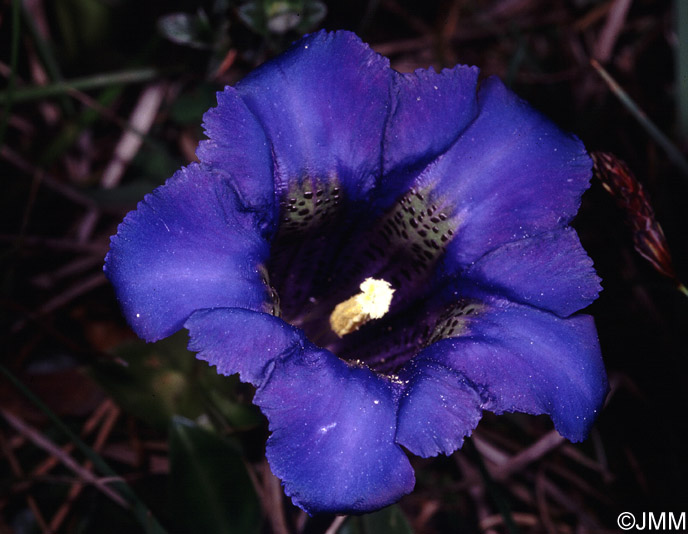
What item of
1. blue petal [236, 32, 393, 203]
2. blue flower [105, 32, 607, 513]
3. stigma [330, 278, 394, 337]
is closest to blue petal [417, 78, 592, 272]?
blue flower [105, 32, 607, 513]

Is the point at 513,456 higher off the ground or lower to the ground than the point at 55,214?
lower

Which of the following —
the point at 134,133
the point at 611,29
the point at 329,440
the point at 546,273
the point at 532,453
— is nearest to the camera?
the point at 329,440

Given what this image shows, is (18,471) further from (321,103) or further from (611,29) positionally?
(611,29)

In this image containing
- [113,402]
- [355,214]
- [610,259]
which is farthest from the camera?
[610,259]

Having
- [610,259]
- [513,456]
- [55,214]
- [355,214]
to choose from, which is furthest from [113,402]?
[610,259]

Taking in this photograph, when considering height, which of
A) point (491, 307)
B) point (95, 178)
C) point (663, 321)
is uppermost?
point (491, 307)

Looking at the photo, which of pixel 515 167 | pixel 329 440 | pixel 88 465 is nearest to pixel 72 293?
pixel 88 465

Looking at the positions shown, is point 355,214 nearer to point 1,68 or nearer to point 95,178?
point 95,178

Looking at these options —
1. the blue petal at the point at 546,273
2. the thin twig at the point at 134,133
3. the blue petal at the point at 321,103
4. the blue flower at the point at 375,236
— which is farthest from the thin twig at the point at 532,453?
the thin twig at the point at 134,133
